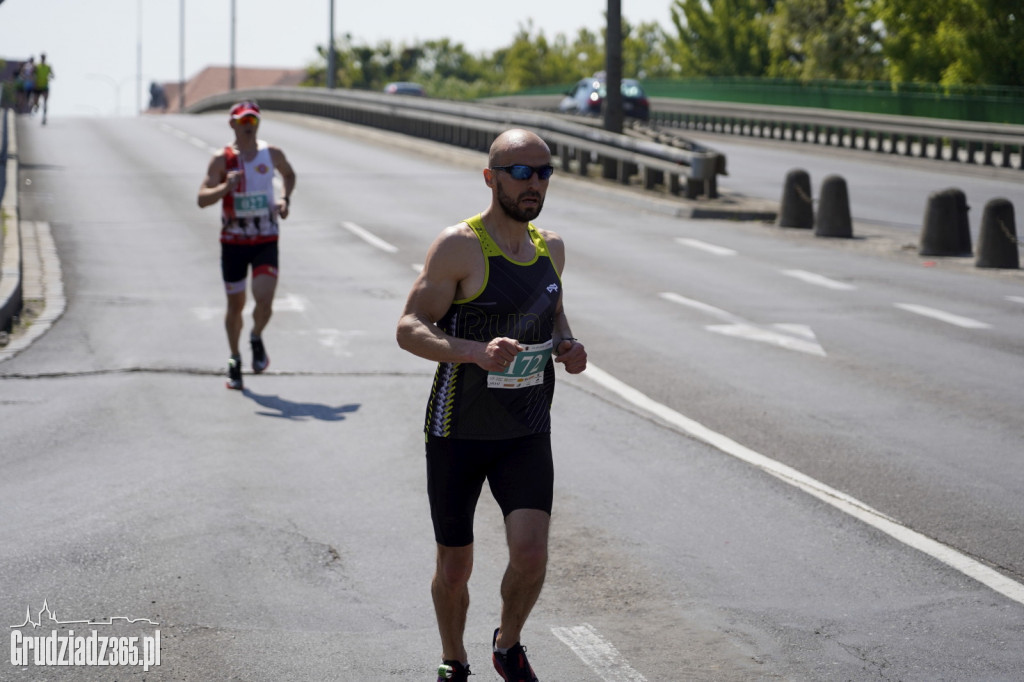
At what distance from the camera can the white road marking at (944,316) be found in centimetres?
1389

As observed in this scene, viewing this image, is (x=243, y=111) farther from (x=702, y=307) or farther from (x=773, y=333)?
(x=702, y=307)

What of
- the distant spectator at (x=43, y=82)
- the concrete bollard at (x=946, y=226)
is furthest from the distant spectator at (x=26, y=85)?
the concrete bollard at (x=946, y=226)

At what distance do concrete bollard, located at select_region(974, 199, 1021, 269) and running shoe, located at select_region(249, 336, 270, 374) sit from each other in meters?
10.5

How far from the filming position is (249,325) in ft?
43.0

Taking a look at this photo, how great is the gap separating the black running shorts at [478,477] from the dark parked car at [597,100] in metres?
42.7

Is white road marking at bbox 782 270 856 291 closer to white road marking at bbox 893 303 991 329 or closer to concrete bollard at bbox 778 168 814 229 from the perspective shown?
white road marking at bbox 893 303 991 329

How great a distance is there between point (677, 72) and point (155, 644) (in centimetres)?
10955

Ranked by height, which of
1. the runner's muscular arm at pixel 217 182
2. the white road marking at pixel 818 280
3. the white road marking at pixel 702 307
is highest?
the runner's muscular arm at pixel 217 182

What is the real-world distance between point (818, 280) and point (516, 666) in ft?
41.0

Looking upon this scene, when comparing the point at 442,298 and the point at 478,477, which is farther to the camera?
the point at 478,477

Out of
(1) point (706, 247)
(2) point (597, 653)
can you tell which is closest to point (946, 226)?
(1) point (706, 247)

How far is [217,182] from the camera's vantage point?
35.0 ft

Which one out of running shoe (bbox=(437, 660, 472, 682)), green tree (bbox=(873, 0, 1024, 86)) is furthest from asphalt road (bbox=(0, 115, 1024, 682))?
green tree (bbox=(873, 0, 1024, 86))

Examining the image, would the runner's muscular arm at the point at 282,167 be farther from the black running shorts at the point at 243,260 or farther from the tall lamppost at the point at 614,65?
the tall lamppost at the point at 614,65
